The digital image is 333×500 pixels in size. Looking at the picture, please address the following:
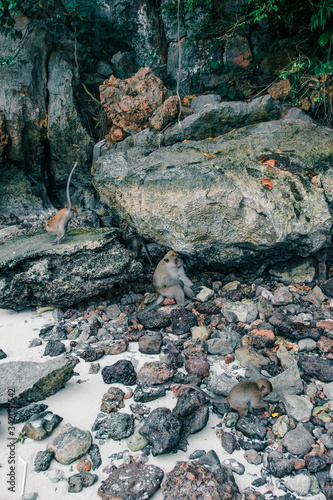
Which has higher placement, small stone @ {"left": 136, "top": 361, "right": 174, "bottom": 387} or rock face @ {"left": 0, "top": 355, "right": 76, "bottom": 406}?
rock face @ {"left": 0, "top": 355, "right": 76, "bottom": 406}

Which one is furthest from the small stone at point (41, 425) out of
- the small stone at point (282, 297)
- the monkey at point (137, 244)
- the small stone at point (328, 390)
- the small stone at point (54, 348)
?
the monkey at point (137, 244)

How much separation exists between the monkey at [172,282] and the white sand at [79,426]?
29.4 inches

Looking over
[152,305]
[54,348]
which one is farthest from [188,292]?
[54,348]

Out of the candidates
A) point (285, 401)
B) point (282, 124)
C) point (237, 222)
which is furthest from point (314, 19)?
point (285, 401)

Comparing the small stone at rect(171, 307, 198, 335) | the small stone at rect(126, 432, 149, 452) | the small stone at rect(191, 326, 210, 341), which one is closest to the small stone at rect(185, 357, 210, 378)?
the small stone at rect(191, 326, 210, 341)

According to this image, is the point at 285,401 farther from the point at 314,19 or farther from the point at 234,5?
the point at 234,5

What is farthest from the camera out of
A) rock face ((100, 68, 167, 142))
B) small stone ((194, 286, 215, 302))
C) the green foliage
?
the green foliage

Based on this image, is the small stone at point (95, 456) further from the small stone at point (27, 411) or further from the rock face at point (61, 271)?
the rock face at point (61, 271)

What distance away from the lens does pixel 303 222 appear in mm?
3566

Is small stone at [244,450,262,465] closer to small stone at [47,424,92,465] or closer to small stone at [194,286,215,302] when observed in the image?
small stone at [47,424,92,465]

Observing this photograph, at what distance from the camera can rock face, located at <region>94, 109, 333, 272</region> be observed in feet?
11.8

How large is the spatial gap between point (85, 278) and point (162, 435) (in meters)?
2.05

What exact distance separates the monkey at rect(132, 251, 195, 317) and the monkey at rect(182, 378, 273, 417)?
1.50 meters

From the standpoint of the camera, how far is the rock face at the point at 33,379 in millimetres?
2537
